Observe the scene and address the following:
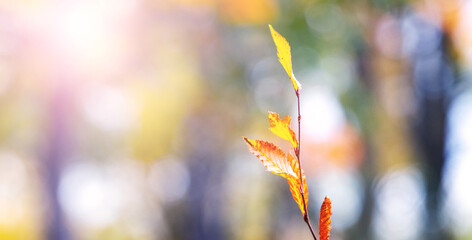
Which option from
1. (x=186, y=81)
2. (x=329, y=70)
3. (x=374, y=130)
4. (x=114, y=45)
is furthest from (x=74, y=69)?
(x=374, y=130)

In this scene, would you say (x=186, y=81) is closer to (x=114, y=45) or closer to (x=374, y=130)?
(x=114, y=45)

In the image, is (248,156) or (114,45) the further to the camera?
(248,156)

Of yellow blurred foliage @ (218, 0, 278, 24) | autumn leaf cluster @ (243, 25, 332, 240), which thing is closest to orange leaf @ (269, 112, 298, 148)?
autumn leaf cluster @ (243, 25, 332, 240)

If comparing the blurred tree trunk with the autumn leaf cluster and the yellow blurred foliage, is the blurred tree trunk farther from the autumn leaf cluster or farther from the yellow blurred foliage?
the autumn leaf cluster

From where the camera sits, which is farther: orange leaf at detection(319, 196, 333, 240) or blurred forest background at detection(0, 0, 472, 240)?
blurred forest background at detection(0, 0, 472, 240)

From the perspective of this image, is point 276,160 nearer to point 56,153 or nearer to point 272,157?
point 272,157

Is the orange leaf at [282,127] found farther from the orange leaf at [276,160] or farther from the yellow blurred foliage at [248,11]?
the yellow blurred foliage at [248,11]

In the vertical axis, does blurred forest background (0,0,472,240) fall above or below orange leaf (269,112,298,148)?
above

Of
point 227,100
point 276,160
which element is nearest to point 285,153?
point 276,160
